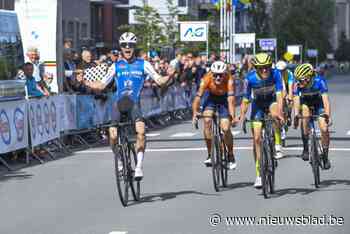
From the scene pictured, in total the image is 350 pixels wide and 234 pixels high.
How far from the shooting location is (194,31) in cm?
4450

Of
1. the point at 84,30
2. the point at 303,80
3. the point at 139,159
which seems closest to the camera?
the point at 139,159

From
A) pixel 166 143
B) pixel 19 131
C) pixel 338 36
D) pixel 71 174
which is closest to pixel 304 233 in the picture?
pixel 71 174

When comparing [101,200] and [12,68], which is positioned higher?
[12,68]

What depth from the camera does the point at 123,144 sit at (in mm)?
12695

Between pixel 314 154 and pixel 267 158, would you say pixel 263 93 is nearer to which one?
pixel 267 158

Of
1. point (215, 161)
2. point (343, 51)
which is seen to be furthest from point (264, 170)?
point (343, 51)

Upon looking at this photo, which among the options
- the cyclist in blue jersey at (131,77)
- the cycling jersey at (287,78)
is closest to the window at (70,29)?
the cycling jersey at (287,78)

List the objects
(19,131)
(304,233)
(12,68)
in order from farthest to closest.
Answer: (12,68) → (19,131) → (304,233)

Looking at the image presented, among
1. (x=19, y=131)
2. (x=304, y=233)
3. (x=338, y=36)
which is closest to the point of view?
(x=304, y=233)

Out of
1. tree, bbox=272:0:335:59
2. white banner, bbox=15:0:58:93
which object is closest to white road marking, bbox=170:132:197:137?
white banner, bbox=15:0:58:93

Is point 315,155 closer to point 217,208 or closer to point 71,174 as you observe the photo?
point 217,208

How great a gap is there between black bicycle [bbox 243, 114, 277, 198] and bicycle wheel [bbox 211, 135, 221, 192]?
0.73 metres

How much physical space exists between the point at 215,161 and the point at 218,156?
12 centimetres

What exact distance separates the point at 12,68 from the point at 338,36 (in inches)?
7025
